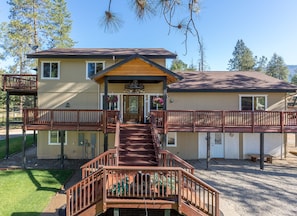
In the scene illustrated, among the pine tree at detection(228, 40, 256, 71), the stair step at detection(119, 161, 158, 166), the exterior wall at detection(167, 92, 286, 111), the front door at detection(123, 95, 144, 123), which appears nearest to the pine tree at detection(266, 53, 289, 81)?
the pine tree at detection(228, 40, 256, 71)

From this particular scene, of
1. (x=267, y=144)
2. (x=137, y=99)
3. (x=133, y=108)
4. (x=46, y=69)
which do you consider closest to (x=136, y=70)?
(x=137, y=99)

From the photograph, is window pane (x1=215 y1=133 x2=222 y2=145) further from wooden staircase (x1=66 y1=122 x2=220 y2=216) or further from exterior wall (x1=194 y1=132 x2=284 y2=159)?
wooden staircase (x1=66 y1=122 x2=220 y2=216)

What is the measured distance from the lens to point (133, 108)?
1420 cm

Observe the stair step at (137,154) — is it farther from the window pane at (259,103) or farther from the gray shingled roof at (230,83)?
the window pane at (259,103)

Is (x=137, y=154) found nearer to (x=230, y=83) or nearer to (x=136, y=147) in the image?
(x=136, y=147)

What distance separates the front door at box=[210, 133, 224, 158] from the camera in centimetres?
1514

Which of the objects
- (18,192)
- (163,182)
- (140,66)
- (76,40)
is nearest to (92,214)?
(163,182)

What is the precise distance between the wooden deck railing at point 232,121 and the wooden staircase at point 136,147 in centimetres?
212

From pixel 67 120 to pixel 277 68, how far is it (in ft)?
234

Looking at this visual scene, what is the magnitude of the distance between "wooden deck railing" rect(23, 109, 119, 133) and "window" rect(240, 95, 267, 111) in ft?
30.2

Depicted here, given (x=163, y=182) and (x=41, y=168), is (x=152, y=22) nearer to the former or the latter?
(x=163, y=182)

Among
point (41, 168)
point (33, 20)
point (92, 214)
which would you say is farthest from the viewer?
point (33, 20)

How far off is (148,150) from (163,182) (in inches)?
125

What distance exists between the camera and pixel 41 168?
12.5 m
